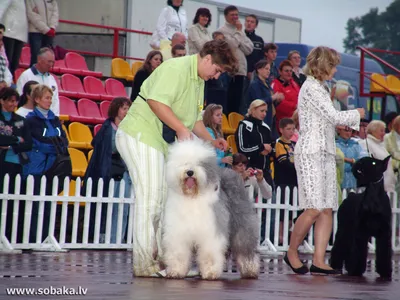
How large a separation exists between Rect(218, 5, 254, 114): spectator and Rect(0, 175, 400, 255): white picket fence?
2.46 metres

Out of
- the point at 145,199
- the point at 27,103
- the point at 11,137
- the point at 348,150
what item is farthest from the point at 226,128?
the point at 145,199

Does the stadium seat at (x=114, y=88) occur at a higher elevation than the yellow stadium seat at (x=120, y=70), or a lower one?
lower

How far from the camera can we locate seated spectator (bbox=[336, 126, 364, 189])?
46.5 feet

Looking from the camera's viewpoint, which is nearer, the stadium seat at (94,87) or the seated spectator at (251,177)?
the seated spectator at (251,177)

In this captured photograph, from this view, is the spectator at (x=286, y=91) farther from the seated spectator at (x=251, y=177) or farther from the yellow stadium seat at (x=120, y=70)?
the yellow stadium seat at (x=120, y=70)

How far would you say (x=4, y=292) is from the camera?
19.6 feet

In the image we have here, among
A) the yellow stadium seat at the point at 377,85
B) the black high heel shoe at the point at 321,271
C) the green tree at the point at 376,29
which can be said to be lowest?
the black high heel shoe at the point at 321,271

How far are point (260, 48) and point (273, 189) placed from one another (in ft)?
Result: 11.9

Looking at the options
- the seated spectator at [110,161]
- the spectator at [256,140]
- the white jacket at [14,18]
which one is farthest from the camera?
the white jacket at [14,18]

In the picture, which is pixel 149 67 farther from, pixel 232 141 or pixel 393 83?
pixel 393 83

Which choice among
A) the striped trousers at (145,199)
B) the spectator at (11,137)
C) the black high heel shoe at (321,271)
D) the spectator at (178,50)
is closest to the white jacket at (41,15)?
the spectator at (178,50)

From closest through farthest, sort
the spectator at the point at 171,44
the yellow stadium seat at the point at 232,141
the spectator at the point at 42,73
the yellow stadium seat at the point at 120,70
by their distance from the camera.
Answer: the spectator at the point at 42,73 < the yellow stadium seat at the point at 232,141 < the spectator at the point at 171,44 < the yellow stadium seat at the point at 120,70

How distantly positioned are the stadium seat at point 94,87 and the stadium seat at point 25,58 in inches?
41.8

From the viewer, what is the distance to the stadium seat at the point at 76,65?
16.4 metres
